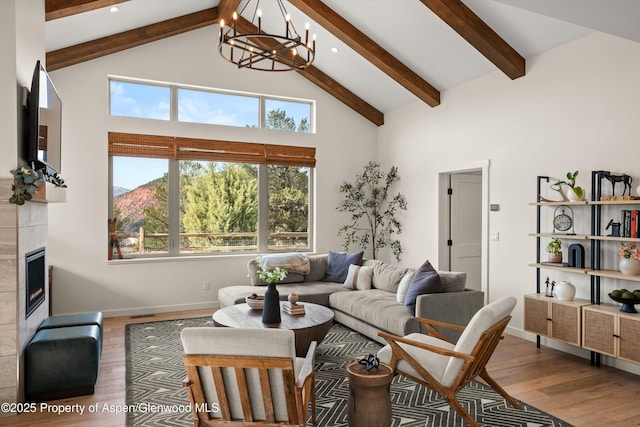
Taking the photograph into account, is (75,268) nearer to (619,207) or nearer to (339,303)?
(339,303)

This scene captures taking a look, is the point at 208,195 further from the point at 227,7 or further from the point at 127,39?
the point at 227,7

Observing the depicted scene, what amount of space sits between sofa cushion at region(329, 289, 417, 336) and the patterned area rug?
334mm

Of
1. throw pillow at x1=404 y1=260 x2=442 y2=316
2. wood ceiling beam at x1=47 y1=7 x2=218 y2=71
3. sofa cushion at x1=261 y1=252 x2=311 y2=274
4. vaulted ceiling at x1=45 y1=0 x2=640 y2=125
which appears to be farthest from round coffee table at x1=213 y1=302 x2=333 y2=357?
wood ceiling beam at x1=47 y1=7 x2=218 y2=71

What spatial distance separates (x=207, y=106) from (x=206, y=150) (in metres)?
0.69

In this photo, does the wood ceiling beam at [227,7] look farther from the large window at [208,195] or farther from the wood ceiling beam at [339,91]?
the large window at [208,195]

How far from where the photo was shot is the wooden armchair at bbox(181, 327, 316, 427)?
215 centimetres

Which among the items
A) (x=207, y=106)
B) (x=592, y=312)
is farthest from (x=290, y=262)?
(x=592, y=312)

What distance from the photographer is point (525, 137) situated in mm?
4953

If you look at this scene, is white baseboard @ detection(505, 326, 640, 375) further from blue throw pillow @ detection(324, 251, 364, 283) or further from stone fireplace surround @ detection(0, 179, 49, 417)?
stone fireplace surround @ detection(0, 179, 49, 417)

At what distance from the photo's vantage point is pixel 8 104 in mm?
3105

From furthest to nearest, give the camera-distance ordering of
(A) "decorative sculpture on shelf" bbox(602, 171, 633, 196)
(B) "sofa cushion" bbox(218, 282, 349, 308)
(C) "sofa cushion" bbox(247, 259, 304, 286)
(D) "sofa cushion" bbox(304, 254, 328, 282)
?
(D) "sofa cushion" bbox(304, 254, 328, 282)
(C) "sofa cushion" bbox(247, 259, 304, 286)
(B) "sofa cushion" bbox(218, 282, 349, 308)
(A) "decorative sculpture on shelf" bbox(602, 171, 633, 196)

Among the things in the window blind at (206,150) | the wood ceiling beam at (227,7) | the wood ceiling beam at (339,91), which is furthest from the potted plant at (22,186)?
the wood ceiling beam at (339,91)

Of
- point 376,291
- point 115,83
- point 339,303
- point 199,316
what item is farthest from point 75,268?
point 376,291

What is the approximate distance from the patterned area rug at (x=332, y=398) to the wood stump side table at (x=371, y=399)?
408mm
